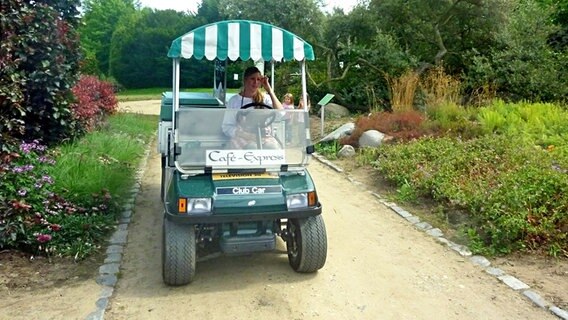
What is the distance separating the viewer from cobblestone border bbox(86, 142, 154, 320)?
13.0ft

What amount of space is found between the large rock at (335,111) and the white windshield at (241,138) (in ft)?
33.0

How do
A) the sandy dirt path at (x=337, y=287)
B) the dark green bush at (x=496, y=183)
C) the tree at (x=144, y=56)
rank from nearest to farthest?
1. the sandy dirt path at (x=337, y=287)
2. the dark green bush at (x=496, y=183)
3. the tree at (x=144, y=56)

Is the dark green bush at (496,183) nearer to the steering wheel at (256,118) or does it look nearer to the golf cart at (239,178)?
the golf cart at (239,178)

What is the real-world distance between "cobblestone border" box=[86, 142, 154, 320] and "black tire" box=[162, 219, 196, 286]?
52cm

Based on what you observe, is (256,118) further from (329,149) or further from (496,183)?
(329,149)

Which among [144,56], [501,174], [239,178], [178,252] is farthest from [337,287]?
[144,56]

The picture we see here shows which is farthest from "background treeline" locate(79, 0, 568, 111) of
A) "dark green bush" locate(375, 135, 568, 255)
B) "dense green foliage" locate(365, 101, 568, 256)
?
"dark green bush" locate(375, 135, 568, 255)

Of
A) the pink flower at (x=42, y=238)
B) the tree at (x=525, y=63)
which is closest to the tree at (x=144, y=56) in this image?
the tree at (x=525, y=63)

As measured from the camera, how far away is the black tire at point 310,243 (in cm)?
436

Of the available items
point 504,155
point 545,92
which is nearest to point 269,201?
point 504,155

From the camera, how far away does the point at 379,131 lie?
410 inches

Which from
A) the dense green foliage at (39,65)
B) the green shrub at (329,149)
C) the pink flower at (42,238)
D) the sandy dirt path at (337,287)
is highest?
the dense green foliage at (39,65)

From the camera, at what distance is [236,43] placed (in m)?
4.45

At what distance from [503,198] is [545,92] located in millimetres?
8061
